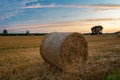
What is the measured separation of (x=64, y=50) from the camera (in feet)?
35.0

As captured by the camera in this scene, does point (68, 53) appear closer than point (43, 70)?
A: No

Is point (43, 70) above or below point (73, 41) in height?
below

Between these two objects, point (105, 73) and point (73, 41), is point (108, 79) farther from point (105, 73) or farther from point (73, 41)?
point (73, 41)

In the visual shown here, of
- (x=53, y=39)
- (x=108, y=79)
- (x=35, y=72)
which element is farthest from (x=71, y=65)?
(x=108, y=79)

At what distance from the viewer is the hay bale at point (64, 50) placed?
10.3 meters

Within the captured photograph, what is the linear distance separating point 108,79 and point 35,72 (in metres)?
2.67

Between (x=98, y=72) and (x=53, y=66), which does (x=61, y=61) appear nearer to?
(x=53, y=66)

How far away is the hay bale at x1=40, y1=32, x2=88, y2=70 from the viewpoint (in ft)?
33.9

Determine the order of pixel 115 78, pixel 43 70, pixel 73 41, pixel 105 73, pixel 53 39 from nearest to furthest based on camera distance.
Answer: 1. pixel 115 78
2. pixel 105 73
3. pixel 43 70
4. pixel 53 39
5. pixel 73 41

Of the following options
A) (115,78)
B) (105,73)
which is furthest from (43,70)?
(115,78)

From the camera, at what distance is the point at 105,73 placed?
360 inches

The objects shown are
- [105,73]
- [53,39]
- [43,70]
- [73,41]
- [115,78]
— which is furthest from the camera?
[73,41]

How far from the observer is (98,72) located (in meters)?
9.30

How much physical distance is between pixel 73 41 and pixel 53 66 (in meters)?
1.58
